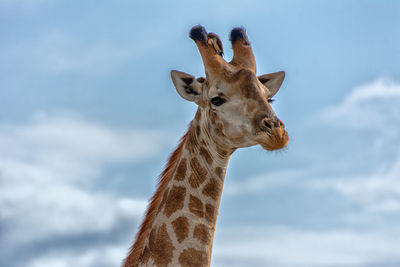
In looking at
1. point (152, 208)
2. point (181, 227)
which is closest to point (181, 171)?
point (152, 208)

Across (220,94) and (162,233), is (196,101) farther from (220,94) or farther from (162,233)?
(162,233)

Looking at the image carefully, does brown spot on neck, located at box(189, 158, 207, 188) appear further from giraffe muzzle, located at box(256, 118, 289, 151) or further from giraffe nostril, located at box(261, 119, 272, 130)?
giraffe nostril, located at box(261, 119, 272, 130)

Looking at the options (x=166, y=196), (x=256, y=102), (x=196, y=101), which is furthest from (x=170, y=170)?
(x=256, y=102)

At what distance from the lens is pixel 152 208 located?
391 inches

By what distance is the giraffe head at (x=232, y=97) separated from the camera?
9.13 meters

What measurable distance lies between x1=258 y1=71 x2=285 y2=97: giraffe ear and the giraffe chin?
241cm

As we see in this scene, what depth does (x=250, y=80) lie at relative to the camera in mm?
9773

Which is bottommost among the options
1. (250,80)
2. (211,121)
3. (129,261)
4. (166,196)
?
(129,261)

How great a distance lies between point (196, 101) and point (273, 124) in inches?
73.1

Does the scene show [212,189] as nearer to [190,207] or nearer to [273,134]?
[190,207]

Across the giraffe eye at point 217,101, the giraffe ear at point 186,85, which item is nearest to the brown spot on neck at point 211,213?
the giraffe eye at point 217,101

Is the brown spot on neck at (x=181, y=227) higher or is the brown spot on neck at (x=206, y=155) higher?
the brown spot on neck at (x=206, y=155)

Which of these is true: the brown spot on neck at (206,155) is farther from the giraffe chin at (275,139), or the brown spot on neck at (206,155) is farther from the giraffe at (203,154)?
the giraffe chin at (275,139)

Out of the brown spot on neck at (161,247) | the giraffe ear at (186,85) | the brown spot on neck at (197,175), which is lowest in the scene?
the brown spot on neck at (161,247)
